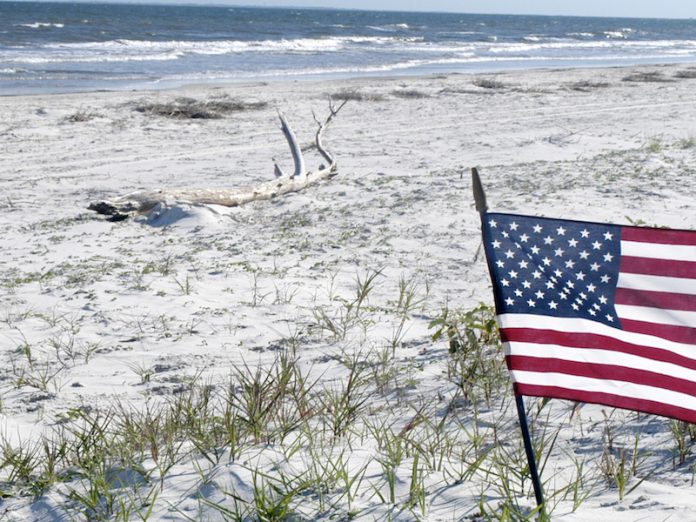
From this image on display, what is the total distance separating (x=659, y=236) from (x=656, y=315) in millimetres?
277

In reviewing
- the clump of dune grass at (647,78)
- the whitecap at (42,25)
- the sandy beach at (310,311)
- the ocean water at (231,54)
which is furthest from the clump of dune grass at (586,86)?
the whitecap at (42,25)

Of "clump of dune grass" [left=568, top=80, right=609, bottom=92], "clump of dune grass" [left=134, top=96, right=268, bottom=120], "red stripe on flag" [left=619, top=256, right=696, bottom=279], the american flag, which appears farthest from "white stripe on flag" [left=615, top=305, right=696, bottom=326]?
"clump of dune grass" [left=568, top=80, right=609, bottom=92]

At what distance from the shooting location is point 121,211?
8812 mm

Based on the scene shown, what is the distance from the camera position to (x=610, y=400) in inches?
112

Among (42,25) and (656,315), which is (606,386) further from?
(42,25)

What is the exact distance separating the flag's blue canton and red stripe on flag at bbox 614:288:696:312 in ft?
0.12

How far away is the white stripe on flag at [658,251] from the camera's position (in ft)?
9.55

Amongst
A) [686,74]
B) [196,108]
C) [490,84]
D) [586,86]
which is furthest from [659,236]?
[686,74]

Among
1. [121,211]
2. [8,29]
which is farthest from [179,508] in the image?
[8,29]

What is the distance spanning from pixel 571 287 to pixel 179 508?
1615 mm

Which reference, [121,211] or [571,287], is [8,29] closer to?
[121,211]

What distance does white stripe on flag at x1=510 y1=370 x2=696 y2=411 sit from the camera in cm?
283

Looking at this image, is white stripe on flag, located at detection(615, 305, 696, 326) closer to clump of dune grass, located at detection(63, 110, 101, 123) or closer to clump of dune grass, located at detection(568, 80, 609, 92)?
clump of dune grass, located at detection(63, 110, 101, 123)

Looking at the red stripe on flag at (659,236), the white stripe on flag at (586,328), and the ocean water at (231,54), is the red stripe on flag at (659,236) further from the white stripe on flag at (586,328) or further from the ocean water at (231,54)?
the ocean water at (231,54)
